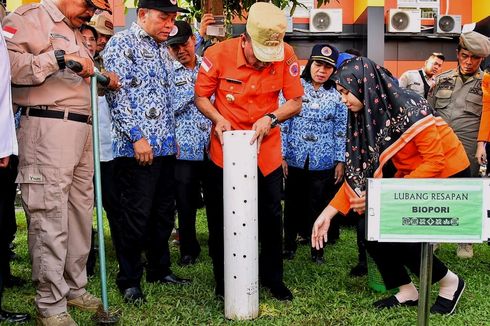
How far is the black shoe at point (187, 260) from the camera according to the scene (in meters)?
4.77

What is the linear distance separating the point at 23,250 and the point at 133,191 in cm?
228

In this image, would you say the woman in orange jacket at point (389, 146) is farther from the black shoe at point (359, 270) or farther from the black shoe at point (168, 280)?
the black shoe at point (168, 280)

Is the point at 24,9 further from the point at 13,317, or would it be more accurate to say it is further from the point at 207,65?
the point at 13,317

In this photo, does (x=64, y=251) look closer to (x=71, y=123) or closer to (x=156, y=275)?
(x=71, y=123)

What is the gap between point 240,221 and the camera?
3.24m

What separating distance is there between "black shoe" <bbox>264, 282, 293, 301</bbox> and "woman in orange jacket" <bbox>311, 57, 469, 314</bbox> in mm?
590

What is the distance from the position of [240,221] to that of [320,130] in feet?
6.25

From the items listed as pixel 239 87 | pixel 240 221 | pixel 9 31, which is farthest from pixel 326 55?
pixel 9 31

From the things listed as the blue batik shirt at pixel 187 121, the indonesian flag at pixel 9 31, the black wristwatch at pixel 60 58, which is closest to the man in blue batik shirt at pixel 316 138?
the blue batik shirt at pixel 187 121

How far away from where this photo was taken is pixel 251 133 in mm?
3248

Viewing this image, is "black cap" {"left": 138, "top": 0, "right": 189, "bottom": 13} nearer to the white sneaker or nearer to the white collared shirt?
the white collared shirt

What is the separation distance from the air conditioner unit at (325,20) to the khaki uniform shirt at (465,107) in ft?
27.6

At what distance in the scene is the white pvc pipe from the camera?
3.23 metres

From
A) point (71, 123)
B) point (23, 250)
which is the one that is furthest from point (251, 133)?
point (23, 250)
